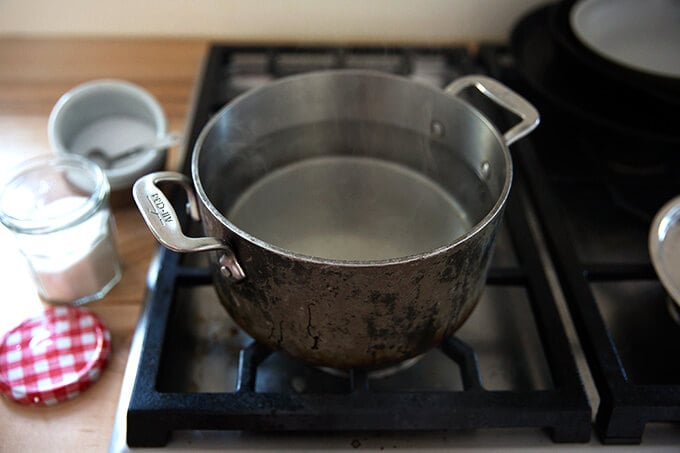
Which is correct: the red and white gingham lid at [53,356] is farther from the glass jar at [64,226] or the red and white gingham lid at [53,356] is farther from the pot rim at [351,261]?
the pot rim at [351,261]

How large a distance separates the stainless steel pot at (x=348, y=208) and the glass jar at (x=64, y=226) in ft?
0.35

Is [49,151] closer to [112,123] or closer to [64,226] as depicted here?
[112,123]

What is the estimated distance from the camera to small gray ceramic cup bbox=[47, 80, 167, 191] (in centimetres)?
65

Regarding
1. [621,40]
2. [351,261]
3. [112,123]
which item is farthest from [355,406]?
[621,40]

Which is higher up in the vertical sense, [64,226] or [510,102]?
[510,102]

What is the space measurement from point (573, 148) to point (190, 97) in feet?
1.45

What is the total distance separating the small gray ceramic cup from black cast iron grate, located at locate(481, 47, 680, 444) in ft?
1.23

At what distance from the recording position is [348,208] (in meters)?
0.64

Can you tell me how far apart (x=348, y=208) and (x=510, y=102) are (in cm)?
18

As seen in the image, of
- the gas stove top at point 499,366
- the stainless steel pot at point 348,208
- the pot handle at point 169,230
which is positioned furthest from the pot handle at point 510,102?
the pot handle at point 169,230

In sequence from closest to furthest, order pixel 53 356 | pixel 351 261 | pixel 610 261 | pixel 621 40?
pixel 351 261, pixel 53 356, pixel 610 261, pixel 621 40

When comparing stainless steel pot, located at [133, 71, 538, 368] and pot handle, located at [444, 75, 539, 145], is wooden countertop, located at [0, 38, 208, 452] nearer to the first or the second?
stainless steel pot, located at [133, 71, 538, 368]

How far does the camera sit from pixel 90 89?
0.67 m

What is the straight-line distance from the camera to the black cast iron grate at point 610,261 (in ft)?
1.60
